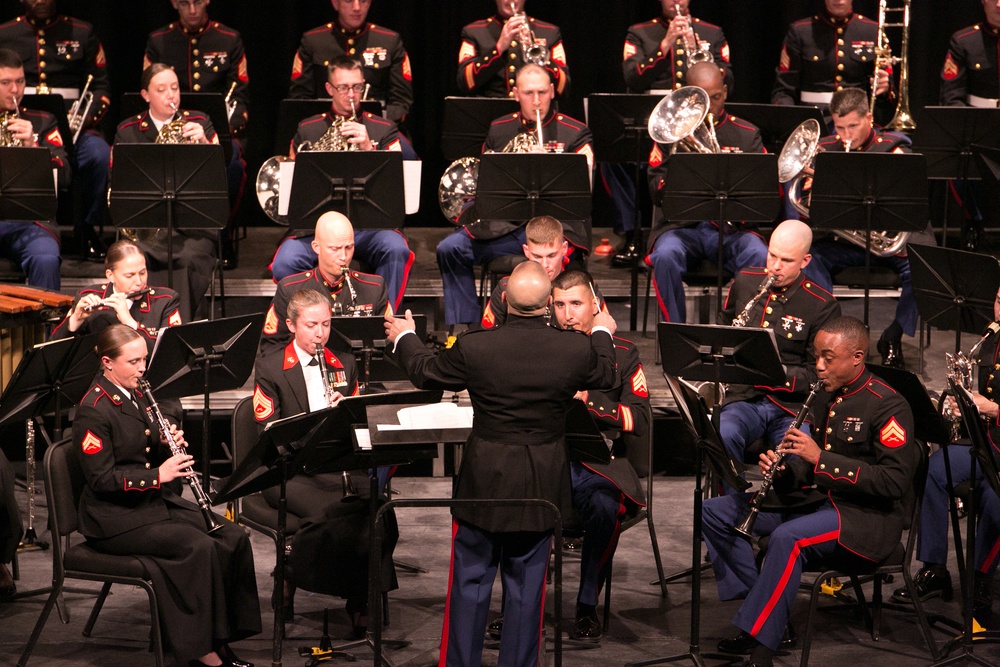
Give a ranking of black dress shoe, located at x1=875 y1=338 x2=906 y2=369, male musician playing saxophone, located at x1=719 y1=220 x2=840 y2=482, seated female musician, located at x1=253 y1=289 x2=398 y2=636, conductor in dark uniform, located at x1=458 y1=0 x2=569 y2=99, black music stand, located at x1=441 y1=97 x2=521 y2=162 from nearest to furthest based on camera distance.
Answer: seated female musician, located at x1=253 y1=289 x2=398 y2=636 → male musician playing saxophone, located at x1=719 y1=220 x2=840 y2=482 → black dress shoe, located at x1=875 y1=338 x2=906 y2=369 → black music stand, located at x1=441 y1=97 x2=521 y2=162 → conductor in dark uniform, located at x1=458 y1=0 x2=569 y2=99

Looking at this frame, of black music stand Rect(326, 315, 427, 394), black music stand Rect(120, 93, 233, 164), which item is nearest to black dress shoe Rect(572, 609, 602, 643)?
black music stand Rect(326, 315, 427, 394)

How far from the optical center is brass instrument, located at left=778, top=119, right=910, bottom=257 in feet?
25.7

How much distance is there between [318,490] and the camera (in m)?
5.88

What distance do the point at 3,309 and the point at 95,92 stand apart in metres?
2.91

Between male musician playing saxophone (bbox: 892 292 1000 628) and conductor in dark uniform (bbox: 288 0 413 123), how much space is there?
179 inches

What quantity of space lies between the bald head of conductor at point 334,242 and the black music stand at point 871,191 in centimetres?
260

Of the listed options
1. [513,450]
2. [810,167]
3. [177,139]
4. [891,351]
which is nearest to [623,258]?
[810,167]

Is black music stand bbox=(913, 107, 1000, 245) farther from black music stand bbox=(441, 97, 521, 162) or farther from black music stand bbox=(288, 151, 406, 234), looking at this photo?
black music stand bbox=(288, 151, 406, 234)

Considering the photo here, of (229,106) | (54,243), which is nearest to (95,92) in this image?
(229,106)

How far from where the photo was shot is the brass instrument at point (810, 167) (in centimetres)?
782

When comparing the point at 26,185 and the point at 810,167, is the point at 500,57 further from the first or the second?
the point at 26,185

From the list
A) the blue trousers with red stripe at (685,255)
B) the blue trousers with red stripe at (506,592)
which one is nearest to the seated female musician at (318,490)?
the blue trousers with red stripe at (506,592)

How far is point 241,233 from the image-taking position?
10.1m

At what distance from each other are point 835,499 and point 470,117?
3886 millimetres
